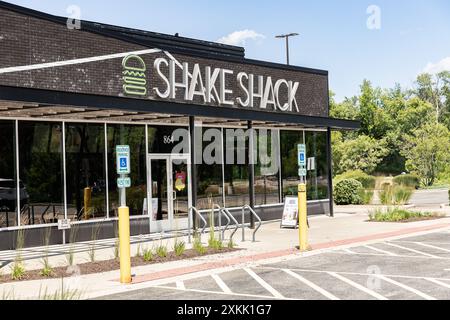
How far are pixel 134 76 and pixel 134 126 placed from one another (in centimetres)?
161

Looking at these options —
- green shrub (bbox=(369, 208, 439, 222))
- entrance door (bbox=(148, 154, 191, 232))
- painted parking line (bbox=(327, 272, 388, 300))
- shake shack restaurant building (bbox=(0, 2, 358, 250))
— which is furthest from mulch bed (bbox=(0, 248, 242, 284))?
green shrub (bbox=(369, 208, 439, 222))

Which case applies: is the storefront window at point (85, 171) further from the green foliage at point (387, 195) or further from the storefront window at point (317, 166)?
the green foliage at point (387, 195)

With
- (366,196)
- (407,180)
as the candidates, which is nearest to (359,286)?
(366,196)

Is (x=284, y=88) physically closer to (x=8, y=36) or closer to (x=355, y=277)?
(x=8, y=36)

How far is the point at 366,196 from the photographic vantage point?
32375mm

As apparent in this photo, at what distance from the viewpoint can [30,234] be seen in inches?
666

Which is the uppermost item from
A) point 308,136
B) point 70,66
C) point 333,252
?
point 70,66

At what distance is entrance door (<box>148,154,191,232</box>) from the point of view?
813 inches

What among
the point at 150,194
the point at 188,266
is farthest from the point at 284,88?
the point at 188,266

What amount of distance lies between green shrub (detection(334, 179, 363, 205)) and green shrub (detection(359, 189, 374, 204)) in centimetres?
11

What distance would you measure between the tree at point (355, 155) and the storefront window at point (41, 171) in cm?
4173
